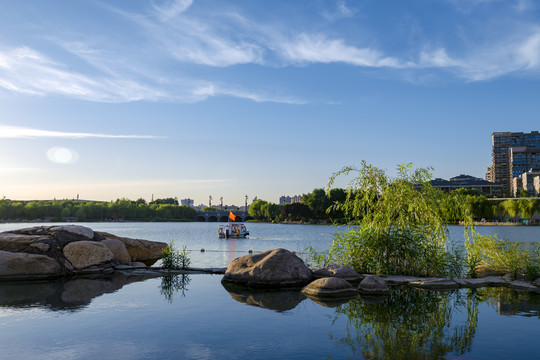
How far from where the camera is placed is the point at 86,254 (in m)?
20.1

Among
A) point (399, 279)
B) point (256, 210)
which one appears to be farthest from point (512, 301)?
point (256, 210)

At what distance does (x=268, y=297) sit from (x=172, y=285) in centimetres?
451

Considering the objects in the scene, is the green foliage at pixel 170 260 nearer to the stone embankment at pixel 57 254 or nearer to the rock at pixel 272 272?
the stone embankment at pixel 57 254

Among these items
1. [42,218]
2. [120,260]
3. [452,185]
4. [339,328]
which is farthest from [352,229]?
[452,185]

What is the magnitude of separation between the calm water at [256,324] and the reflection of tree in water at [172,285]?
4.1 inches

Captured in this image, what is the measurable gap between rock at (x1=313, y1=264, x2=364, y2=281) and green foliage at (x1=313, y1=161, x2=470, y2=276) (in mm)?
1218

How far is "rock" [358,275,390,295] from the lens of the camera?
49.6ft

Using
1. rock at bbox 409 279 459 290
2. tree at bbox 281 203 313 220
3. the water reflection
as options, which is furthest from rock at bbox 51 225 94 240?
tree at bbox 281 203 313 220

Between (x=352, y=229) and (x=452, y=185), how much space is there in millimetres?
186634

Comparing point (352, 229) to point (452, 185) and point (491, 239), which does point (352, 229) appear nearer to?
point (491, 239)

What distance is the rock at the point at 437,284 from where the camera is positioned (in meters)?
16.1

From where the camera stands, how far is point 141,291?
15695mm

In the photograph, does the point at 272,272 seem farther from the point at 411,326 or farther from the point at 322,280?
the point at 411,326

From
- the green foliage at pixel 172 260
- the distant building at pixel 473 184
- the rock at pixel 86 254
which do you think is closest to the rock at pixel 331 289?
the green foliage at pixel 172 260
